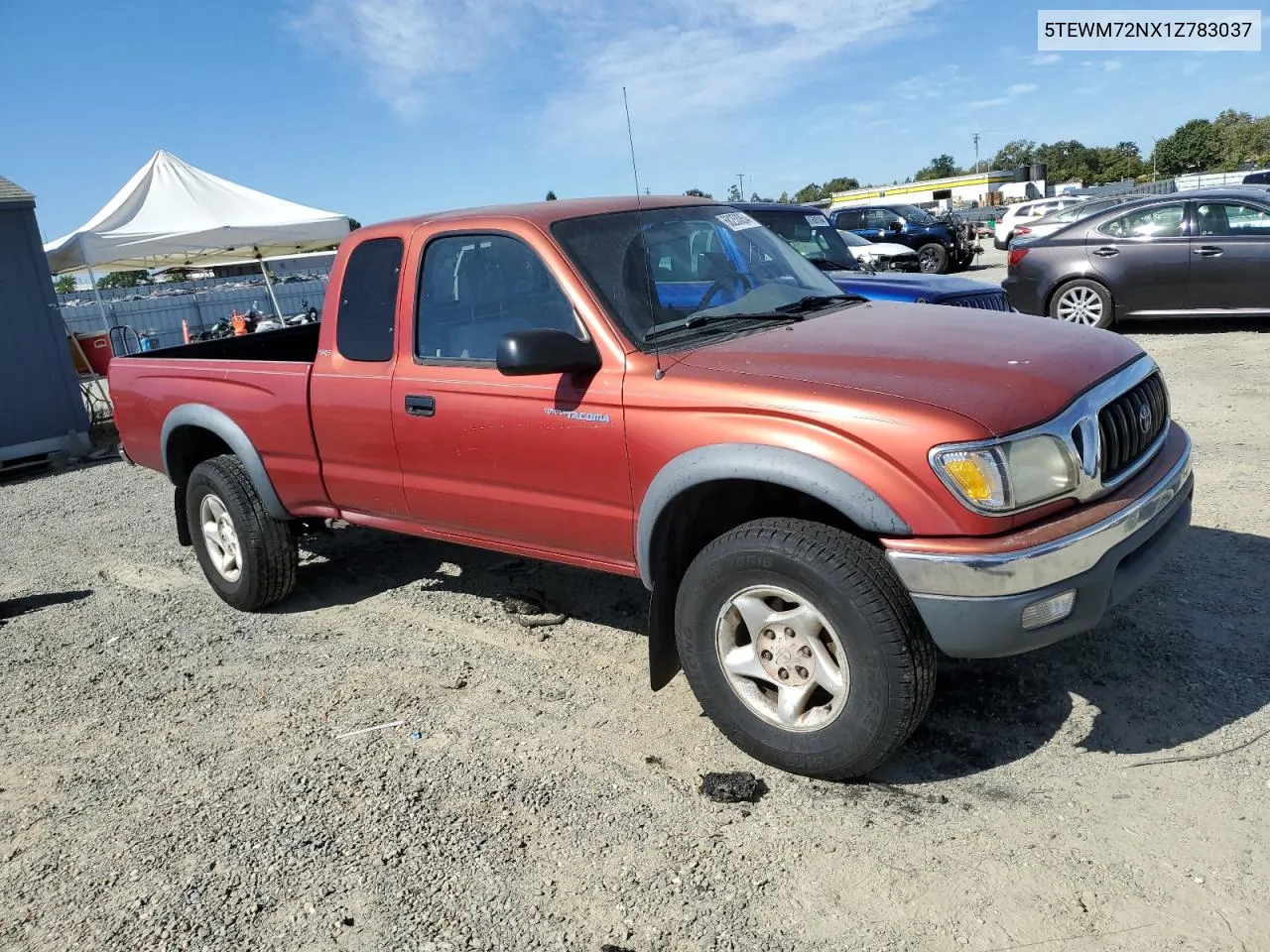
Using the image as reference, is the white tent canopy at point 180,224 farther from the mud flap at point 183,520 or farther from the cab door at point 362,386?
the cab door at point 362,386

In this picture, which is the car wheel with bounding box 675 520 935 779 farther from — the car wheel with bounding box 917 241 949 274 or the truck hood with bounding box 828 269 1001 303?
the car wheel with bounding box 917 241 949 274

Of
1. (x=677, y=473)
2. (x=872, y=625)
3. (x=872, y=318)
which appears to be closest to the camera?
(x=872, y=625)

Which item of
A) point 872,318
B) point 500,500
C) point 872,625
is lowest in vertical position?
point 872,625

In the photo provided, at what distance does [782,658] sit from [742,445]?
70 centimetres

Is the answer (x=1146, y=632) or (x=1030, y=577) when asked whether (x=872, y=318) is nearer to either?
(x=1030, y=577)

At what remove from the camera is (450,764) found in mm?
3486

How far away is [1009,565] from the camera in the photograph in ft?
8.84

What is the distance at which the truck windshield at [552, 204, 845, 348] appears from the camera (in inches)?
142

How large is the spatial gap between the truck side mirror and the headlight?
1.28 metres

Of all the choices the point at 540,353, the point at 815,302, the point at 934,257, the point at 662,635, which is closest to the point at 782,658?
the point at 662,635

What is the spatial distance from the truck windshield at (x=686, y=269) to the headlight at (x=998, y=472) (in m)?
1.18

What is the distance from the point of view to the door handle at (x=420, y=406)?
3.93 meters

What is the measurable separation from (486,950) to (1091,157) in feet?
378

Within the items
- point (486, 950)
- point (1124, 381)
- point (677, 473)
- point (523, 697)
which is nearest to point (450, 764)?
point (523, 697)
